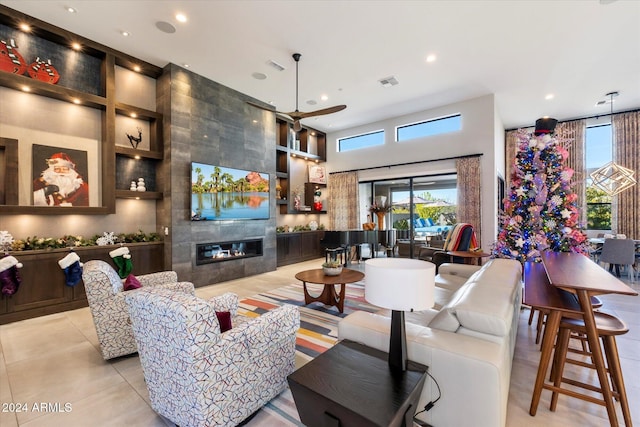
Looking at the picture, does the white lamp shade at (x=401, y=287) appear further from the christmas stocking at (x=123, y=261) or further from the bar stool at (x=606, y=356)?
the christmas stocking at (x=123, y=261)

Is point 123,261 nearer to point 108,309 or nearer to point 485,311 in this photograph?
point 108,309

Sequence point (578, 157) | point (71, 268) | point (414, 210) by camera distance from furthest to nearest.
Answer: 1. point (414, 210)
2. point (578, 157)
3. point (71, 268)

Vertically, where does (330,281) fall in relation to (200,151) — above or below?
below

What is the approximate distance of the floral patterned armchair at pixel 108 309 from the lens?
250cm

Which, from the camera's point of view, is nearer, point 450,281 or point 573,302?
point 573,302

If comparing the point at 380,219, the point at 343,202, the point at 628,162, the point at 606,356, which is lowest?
the point at 606,356

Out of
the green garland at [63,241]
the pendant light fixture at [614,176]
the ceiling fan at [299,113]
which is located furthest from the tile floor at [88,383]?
the ceiling fan at [299,113]

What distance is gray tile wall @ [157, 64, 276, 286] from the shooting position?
16.4 ft

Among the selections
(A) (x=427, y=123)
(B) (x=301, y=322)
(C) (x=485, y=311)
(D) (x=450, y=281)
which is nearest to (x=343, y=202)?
(A) (x=427, y=123)

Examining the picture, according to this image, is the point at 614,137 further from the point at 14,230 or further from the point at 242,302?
the point at 14,230

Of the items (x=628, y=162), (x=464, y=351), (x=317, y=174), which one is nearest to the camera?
(x=464, y=351)

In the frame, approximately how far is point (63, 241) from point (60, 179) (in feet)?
3.12

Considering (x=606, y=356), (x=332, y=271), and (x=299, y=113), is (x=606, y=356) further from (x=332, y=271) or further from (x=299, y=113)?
(x=299, y=113)

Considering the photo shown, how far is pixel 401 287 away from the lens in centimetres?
140
